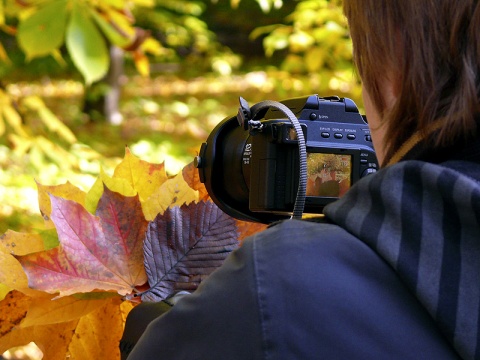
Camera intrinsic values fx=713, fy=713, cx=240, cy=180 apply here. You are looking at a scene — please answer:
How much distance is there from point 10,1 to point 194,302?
64.4 inches

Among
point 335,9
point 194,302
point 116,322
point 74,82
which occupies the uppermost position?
point 335,9

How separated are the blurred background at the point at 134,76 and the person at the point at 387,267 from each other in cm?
39

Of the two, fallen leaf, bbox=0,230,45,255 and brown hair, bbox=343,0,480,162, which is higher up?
brown hair, bbox=343,0,480,162

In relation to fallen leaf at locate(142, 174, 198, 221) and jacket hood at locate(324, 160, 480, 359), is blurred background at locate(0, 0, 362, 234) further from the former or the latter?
jacket hood at locate(324, 160, 480, 359)

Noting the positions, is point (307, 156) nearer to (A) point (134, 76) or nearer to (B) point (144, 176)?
(B) point (144, 176)

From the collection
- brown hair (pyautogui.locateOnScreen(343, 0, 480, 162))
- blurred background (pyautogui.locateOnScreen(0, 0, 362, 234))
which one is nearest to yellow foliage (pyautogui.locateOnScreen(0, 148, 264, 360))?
blurred background (pyautogui.locateOnScreen(0, 0, 362, 234))

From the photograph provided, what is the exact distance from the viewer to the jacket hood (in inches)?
19.7

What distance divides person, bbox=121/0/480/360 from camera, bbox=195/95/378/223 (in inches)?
7.2

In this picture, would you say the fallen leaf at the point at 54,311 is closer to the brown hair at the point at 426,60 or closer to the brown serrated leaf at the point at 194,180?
the brown serrated leaf at the point at 194,180

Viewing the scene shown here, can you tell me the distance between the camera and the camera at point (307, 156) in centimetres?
75

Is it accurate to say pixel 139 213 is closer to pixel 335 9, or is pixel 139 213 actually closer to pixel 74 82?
pixel 335 9

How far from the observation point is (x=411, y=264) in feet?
1.67

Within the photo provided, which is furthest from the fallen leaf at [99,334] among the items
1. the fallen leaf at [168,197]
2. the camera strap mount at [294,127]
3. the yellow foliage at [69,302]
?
the camera strap mount at [294,127]

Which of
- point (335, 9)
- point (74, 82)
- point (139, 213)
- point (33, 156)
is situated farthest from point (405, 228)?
point (74, 82)
